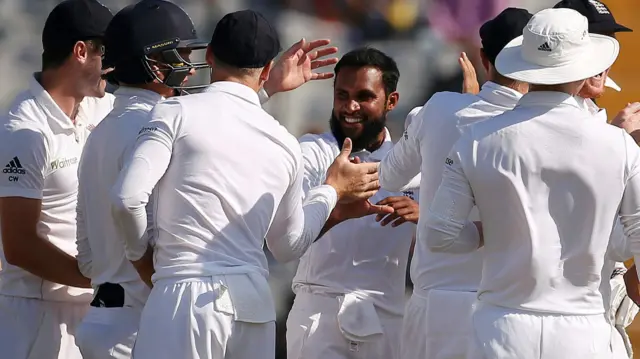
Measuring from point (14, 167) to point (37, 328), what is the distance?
1.94 feet

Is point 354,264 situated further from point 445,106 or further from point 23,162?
point 23,162

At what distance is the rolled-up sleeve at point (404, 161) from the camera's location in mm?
4539

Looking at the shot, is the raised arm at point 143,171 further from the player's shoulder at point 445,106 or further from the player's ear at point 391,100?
the player's ear at point 391,100

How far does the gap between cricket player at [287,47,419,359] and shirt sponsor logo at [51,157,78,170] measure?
96 cm

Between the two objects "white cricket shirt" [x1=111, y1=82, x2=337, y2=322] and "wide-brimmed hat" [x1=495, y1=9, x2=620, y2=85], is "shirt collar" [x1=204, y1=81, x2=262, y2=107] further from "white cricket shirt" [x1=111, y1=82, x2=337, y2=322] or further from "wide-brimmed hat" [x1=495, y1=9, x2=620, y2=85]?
"wide-brimmed hat" [x1=495, y1=9, x2=620, y2=85]

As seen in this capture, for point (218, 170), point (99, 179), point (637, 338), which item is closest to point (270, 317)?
point (218, 170)

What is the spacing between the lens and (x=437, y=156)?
14.3 feet

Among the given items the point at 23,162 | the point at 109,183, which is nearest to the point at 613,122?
the point at 109,183

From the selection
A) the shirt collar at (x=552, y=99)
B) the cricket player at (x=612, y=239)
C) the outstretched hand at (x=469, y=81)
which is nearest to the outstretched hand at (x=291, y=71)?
the outstretched hand at (x=469, y=81)

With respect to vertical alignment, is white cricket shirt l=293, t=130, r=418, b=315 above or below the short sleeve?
below

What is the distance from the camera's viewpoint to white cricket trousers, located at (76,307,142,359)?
13.0 ft

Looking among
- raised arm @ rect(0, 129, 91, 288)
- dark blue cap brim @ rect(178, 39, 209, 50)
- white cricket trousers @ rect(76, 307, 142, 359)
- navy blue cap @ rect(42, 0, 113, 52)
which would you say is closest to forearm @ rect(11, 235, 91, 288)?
raised arm @ rect(0, 129, 91, 288)

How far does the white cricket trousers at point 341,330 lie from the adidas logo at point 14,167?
1.34m

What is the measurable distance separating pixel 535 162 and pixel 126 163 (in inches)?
45.8
